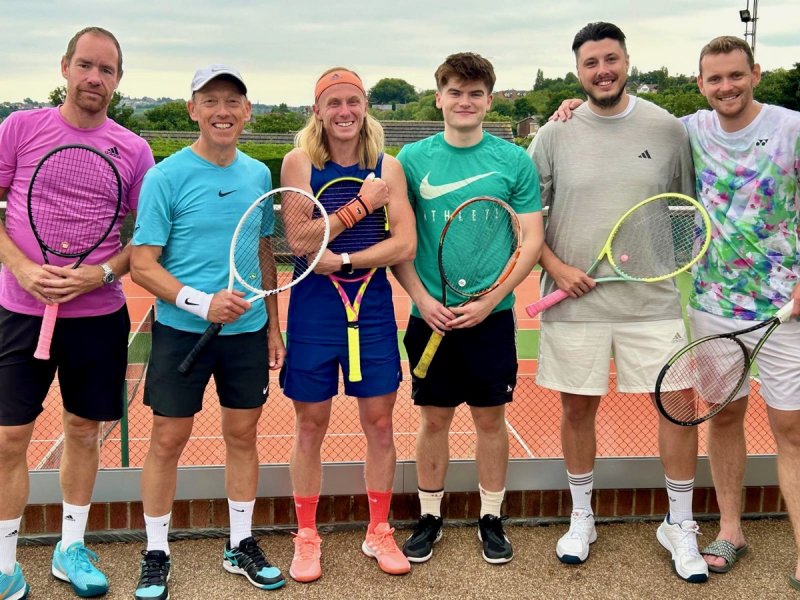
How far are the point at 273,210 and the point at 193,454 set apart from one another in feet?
7.27

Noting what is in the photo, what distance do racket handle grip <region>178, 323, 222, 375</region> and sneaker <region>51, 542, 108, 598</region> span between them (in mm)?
903

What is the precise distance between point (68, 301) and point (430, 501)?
1.65 m

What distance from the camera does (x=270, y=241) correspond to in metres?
3.29

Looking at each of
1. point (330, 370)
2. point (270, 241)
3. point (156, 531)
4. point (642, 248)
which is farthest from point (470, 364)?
point (156, 531)

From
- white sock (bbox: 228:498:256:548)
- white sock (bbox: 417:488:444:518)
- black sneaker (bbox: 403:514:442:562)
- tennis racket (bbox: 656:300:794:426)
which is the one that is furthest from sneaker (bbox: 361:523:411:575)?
tennis racket (bbox: 656:300:794:426)

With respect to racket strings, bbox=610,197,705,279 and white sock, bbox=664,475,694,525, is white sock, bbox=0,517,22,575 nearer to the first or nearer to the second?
racket strings, bbox=610,197,705,279

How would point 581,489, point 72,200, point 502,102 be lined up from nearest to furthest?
point 72,200
point 581,489
point 502,102

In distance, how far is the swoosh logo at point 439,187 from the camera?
329 centimetres

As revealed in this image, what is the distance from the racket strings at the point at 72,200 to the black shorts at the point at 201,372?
0.42 m

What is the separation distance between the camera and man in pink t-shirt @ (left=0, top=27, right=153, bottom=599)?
9.94ft

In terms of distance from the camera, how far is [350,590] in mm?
3246

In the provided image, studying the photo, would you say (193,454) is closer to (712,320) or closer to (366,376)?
(366,376)

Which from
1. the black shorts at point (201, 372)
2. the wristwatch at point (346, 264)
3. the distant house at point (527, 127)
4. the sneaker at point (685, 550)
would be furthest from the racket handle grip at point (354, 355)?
the distant house at point (527, 127)

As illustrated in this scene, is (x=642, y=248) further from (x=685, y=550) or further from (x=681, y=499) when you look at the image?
(x=685, y=550)
